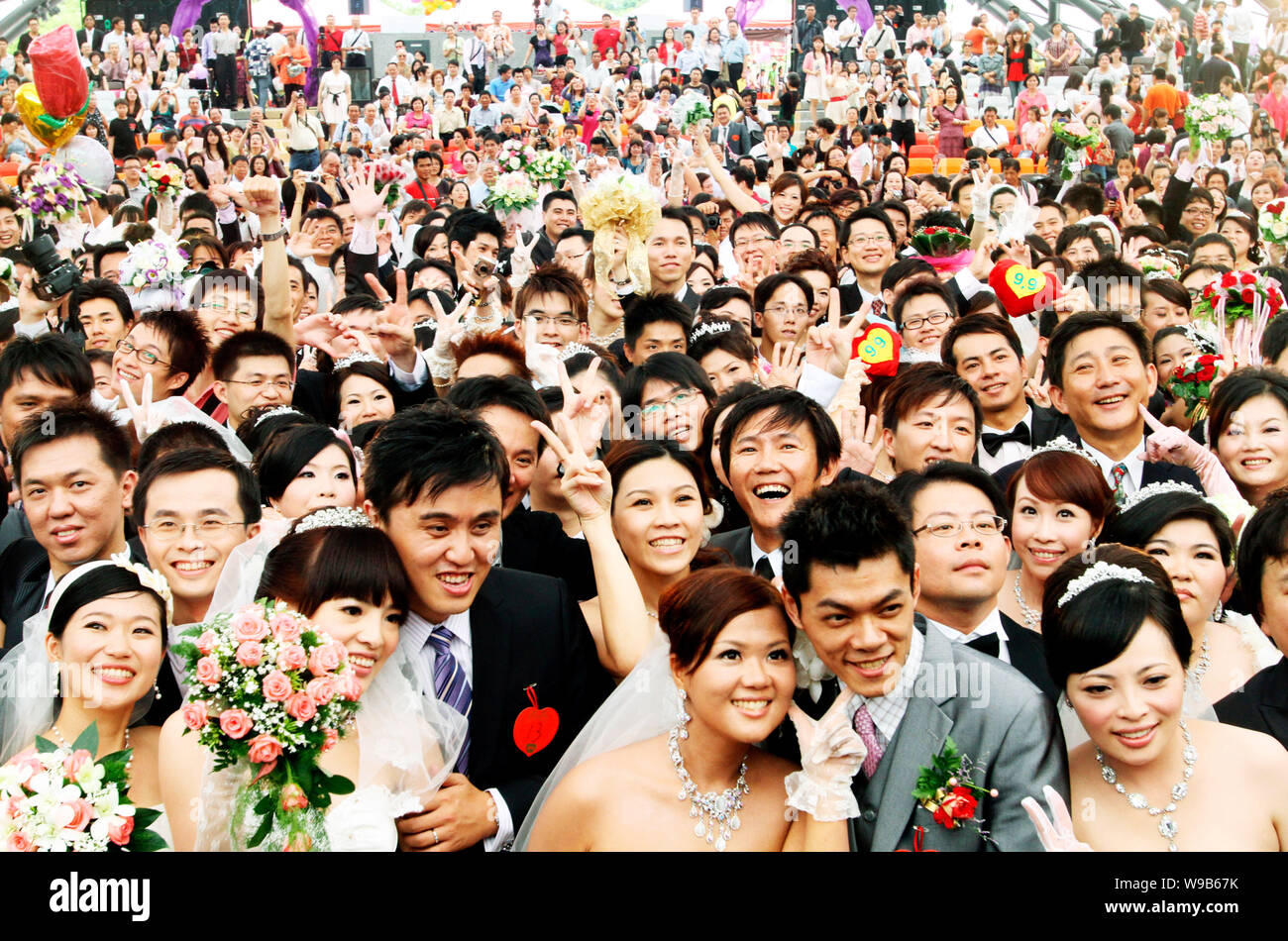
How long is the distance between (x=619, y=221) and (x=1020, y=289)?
7.27ft

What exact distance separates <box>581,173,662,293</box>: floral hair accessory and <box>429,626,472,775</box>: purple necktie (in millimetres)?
3730

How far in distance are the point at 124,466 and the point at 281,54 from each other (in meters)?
18.7

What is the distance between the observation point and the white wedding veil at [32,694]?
3.32 metres

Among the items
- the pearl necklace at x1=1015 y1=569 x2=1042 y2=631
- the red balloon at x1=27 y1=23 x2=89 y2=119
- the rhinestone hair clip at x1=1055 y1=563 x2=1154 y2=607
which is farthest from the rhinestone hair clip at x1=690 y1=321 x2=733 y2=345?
the red balloon at x1=27 y1=23 x2=89 y2=119

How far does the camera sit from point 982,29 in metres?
21.5

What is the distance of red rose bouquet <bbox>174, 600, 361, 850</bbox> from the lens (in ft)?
8.31

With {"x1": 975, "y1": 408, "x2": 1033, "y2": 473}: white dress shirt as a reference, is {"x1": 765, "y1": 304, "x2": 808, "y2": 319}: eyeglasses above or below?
above

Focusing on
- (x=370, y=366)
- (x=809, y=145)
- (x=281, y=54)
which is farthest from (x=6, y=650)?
(x=281, y=54)

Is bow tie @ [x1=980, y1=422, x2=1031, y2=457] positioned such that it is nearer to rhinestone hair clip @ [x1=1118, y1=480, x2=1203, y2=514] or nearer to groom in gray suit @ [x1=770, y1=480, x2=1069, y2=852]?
rhinestone hair clip @ [x1=1118, y1=480, x2=1203, y2=514]

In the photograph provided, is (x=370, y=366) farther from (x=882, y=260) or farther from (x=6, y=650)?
(x=882, y=260)

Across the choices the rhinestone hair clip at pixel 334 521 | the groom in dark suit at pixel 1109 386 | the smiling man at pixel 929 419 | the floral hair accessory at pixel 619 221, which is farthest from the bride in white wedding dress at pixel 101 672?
the floral hair accessory at pixel 619 221

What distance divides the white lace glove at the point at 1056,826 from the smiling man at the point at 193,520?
2.40 metres

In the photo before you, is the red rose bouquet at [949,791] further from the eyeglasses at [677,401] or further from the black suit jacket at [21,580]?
the black suit jacket at [21,580]
